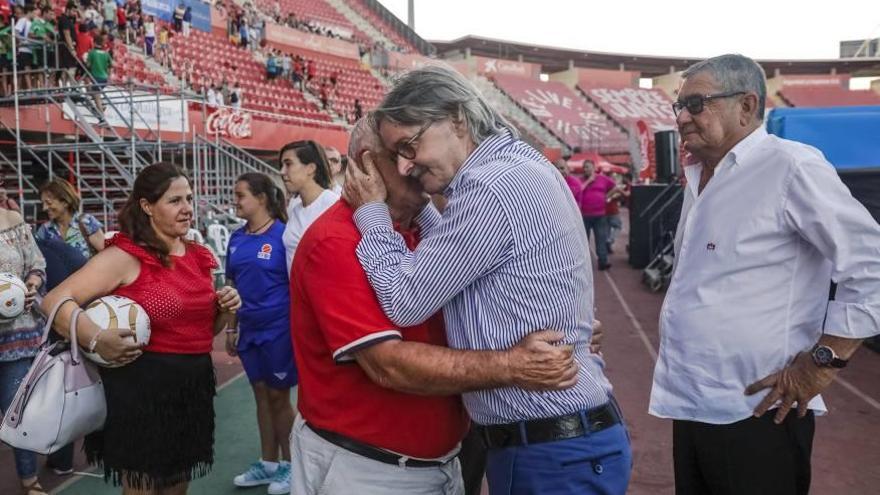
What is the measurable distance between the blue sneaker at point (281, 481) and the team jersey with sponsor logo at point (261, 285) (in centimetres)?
66

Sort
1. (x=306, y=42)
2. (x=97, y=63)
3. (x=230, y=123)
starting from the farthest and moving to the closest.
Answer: (x=306, y=42)
(x=230, y=123)
(x=97, y=63)

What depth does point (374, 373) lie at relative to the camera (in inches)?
54.7

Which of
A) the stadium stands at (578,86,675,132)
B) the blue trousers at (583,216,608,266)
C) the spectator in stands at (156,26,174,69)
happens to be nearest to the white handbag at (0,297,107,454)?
the blue trousers at (583,216,608,266)

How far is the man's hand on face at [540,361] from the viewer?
4.35 ft

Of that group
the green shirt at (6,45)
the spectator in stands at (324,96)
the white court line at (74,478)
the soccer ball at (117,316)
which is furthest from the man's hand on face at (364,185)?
the spectator in stands at (324,96)

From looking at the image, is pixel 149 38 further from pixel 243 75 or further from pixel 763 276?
pixel 763 276

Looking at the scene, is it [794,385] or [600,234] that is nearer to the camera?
[794,385]

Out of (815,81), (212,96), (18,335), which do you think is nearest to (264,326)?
(18,335)

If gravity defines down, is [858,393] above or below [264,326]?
below

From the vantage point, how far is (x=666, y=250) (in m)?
9.18

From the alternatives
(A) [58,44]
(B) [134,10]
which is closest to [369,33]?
(B) [134,10]

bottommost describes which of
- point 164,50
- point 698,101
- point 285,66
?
point 698,101

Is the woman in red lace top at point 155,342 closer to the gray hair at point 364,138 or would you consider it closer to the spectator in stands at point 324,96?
the gray hair at point 364,138

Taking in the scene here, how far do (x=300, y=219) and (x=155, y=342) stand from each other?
1383 millimetres
